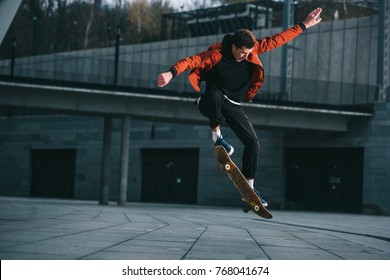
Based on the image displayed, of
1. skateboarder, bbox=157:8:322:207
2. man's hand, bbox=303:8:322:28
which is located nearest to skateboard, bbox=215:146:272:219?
skateboarder, bbox=157:8:322:207

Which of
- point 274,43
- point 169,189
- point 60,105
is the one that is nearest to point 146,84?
point 169,189

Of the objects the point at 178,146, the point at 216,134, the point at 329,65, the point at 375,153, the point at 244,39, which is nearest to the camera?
the point at 244,39

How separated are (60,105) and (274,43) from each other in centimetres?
2807

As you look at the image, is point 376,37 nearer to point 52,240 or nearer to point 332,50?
point 332,50

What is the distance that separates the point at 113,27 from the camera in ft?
299

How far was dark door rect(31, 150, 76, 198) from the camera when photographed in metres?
59.3

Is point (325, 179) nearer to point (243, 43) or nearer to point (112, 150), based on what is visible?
point (112, 150)

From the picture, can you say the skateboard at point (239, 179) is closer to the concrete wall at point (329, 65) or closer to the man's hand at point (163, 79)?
the man's hand at point (163, 79)

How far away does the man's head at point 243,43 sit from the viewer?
1113 cm

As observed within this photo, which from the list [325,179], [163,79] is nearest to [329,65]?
[325,179]

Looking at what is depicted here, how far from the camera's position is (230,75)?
38.5 feet

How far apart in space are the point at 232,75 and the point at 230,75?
0.03 m
